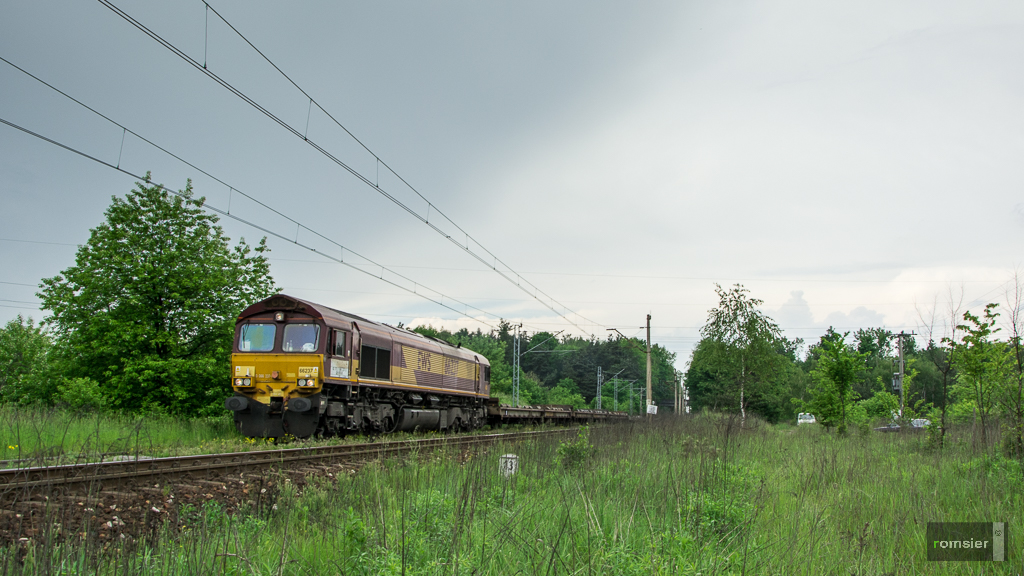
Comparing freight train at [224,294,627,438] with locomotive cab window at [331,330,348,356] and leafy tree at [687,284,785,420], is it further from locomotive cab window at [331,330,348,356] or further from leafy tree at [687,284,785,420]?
Answer: leafy tree at [687,284,785,420]

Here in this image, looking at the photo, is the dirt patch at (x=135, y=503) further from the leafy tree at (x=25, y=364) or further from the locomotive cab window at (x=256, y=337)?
the locomotive cab window at (x=256, y=337)

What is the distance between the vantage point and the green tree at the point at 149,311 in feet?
67.7

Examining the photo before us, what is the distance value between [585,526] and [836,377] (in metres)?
20.8

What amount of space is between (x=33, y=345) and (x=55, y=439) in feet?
152

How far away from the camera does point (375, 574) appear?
141 inches

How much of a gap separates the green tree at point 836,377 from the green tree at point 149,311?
21841 mm

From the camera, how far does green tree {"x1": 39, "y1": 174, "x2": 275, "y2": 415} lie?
20.6 meters

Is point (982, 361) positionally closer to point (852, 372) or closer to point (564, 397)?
point (852, 372)

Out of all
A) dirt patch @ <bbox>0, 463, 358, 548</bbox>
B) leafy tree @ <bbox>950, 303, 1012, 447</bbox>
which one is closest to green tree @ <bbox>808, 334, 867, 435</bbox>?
leafy tree @ <bbox>950, 303, 1012, 447</bbox>

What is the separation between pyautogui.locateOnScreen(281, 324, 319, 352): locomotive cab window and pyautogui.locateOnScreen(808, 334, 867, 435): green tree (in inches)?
693

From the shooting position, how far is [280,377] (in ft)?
50.4

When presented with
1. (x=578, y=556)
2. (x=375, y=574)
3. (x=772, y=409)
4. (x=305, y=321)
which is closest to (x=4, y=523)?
(x=375, y=574)
